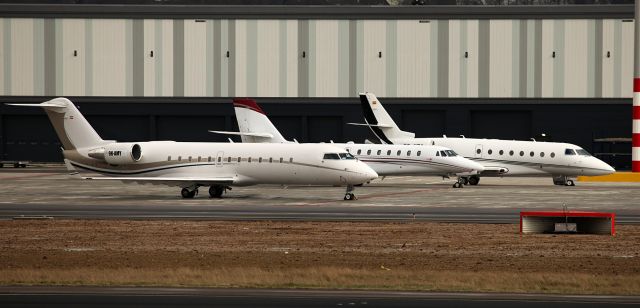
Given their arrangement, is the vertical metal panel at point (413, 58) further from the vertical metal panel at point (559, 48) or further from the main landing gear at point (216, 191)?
the main landing gear at point (216, 191)

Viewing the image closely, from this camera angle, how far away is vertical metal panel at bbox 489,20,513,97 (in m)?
85.9

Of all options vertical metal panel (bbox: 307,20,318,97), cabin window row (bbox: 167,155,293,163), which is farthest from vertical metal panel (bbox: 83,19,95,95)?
cabin window row (bbox: 167,155,293,163)

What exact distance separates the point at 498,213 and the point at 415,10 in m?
44.9

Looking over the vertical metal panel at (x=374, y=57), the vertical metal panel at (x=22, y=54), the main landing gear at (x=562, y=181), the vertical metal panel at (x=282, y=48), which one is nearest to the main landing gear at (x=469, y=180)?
the main landing gear at (x=562, y=181)

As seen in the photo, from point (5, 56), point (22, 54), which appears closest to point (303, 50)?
point (22, 54)

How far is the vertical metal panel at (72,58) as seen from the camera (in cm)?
8794

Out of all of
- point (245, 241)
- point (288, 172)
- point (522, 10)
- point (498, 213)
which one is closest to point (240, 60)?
point (522, 10)

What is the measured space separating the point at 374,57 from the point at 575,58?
14552mm

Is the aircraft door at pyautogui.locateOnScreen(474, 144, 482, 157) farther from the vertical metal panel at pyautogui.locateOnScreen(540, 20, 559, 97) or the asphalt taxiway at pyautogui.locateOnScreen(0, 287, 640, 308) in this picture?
the asphalt taxiway at pyautogui.locateOnScreen(0, 287, 640, 308)

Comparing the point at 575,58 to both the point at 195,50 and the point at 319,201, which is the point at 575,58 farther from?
the point at 319,201

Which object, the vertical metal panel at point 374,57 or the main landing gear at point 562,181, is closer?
the main landing gear at point 562,181

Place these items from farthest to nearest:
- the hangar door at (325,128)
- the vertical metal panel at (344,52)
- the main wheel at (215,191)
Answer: the hangar door at (325,128) → the vertical metal panel at (344,52) → the main wheel at (215,191)

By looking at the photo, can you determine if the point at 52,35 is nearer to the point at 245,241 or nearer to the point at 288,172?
the point at 288,172

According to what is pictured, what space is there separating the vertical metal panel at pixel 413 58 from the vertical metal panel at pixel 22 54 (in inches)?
1076
